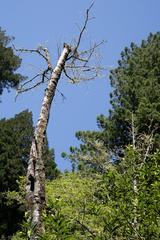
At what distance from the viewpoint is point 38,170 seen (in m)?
4.73

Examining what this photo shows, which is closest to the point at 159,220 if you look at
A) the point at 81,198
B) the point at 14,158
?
the point at 81,198

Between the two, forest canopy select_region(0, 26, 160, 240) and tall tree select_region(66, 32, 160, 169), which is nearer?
forest canopy select_region(0, 26, 160, 240)

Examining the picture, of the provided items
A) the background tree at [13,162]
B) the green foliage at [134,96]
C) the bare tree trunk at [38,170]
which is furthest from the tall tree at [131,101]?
the bare tree trunk at [38,170]

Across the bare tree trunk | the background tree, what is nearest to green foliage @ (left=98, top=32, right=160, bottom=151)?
the background tree

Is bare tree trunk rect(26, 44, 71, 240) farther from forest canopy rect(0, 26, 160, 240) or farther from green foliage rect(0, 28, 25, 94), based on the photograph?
green foliage rect(0, 28, 25, 94)

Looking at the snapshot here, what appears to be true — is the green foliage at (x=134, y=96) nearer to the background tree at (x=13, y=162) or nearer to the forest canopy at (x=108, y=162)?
the forest canopy at (x=108, y=162)

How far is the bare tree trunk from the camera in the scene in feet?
14.5

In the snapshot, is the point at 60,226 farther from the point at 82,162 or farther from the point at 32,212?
the point at 82,162

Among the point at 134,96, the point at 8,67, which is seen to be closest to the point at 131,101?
the point at 134,96

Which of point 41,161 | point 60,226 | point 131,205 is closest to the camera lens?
point 60,226

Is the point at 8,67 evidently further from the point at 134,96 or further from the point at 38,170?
the point at 38,170

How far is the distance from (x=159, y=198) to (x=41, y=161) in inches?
48.7

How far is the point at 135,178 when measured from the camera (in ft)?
19.7

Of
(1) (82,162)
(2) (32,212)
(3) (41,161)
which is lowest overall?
(2) (32,212)
